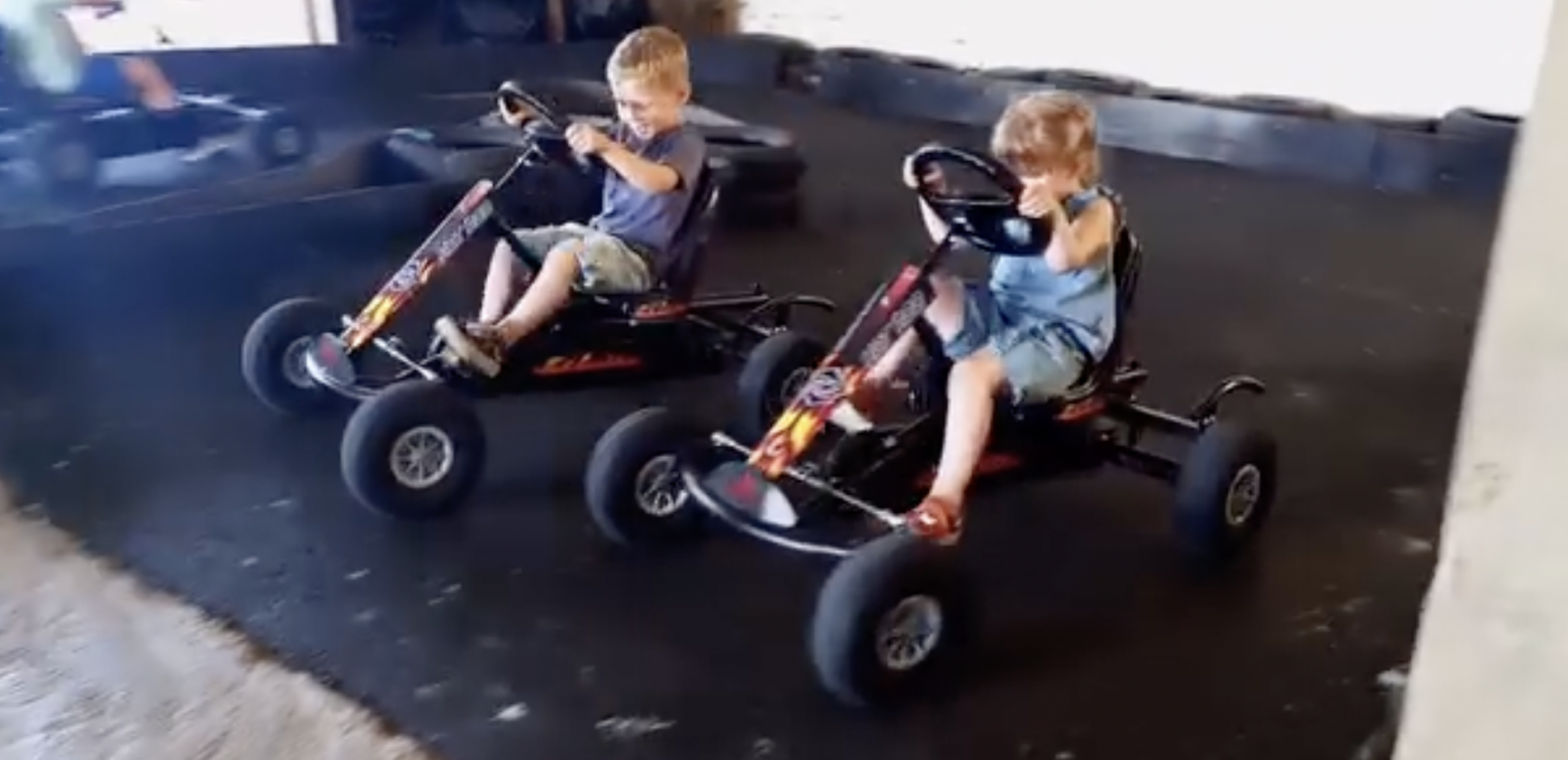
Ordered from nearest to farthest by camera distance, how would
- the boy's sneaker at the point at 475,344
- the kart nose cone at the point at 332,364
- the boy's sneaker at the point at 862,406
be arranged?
the boy's sneaker at the point at 862,406 → the boy's sneaker at the point at 475,344 → the kart nose cone at the point at 332,364

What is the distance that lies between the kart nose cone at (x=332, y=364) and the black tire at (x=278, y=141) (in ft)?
6.46

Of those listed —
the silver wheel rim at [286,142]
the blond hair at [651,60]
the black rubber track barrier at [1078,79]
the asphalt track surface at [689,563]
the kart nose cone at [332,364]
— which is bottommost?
the asphalt track surface at [689,563]

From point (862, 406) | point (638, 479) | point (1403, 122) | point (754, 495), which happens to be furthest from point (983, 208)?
point (1403, 122)

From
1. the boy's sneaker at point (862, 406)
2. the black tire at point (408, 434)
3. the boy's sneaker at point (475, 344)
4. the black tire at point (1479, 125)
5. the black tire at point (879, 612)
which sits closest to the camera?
the black tire at point (879, 612)

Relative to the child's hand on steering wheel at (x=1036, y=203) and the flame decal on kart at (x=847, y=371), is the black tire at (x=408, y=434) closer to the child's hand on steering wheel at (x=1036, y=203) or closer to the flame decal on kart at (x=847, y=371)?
the flame decal on kart at (x=847, y=371)

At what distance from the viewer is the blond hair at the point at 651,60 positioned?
2.33 m

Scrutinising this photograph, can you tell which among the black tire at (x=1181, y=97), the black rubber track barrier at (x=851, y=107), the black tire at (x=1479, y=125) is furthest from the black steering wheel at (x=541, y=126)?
the black tire at (x=1181, y=97)

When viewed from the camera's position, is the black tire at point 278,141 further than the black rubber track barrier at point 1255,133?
No

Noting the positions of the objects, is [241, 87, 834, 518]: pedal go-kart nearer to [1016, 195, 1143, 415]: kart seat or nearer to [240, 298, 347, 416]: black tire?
[240, 298, 347, 416]: black tire

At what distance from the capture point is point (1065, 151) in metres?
1.87

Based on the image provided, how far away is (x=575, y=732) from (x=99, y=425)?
1276mm

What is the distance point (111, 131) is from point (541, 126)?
2.00 meters

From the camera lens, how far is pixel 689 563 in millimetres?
2023

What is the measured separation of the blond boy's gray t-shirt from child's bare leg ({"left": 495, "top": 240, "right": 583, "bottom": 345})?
0.43 ft
